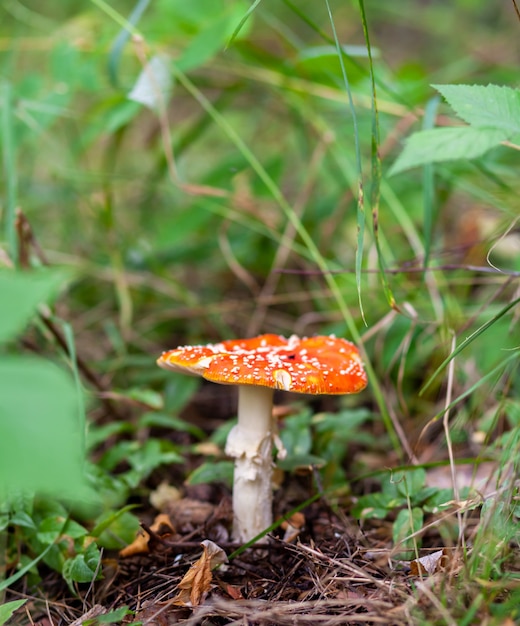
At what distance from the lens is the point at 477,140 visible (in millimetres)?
1492

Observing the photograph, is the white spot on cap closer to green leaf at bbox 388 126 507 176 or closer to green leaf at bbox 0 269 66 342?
green leaf at bbox 388 126 507 176

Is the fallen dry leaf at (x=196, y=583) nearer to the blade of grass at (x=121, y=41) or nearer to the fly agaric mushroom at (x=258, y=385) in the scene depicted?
the fly agaric mushroom at (x=258, y=385)

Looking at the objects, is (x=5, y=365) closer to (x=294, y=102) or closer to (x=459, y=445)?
(x=459, y=445)

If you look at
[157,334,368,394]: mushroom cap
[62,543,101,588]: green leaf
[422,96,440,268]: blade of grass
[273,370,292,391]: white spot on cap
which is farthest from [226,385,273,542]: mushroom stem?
[422,96,440,268]: blade of grass

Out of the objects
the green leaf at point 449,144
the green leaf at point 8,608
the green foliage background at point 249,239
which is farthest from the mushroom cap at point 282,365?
the green leaf at point 8,608

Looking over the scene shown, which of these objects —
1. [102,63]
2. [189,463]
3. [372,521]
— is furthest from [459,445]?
[102,63]

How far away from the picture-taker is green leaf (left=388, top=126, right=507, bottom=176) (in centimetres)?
148

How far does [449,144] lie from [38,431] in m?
1.26

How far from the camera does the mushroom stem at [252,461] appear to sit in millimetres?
1979

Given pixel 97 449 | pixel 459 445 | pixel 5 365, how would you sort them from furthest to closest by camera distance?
pixel 97 449, pixel 459 445, pixel 5 365

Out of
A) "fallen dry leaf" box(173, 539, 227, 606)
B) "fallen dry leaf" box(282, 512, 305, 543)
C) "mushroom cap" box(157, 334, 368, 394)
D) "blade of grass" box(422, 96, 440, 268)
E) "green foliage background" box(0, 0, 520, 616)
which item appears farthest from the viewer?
"green foliage background" box(0, 0, 520, 616)

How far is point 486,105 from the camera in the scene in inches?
59.7

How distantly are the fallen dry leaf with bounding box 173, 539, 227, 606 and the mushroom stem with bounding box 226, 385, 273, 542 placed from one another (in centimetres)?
29

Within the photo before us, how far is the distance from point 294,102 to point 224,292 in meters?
1.32
